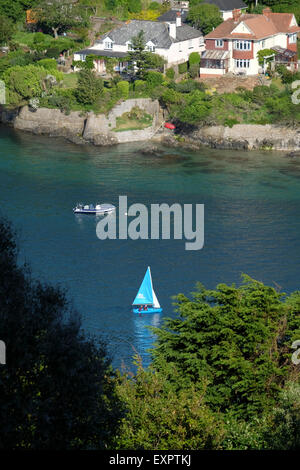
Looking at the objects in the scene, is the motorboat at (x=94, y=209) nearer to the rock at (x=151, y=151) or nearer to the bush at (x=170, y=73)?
the rock at (x=151, y=151)

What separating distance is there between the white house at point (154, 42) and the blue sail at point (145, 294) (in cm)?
4935

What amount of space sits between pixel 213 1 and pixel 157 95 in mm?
22436

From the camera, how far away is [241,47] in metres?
97.1

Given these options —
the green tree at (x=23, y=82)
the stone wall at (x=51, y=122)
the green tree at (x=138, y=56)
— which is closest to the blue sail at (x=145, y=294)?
the stone wall at (x=51, y=122)

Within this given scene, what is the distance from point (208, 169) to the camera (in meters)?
81.6

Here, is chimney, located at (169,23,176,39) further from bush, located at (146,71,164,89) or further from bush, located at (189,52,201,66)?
bush, located at (146,71,164,89)

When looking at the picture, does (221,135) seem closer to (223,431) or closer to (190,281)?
(190,281)

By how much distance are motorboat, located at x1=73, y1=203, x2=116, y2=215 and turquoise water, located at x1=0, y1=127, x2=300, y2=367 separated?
771 mm

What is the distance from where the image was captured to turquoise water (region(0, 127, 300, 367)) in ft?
182

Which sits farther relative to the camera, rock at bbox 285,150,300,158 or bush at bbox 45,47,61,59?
bush at bbox 45,47,61,59

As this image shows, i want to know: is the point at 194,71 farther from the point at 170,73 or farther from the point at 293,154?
the point at 293,154

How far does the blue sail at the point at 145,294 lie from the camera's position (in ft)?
173

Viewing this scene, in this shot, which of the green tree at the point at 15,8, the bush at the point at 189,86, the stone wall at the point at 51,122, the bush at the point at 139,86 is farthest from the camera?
the green tree at the point at 15,8

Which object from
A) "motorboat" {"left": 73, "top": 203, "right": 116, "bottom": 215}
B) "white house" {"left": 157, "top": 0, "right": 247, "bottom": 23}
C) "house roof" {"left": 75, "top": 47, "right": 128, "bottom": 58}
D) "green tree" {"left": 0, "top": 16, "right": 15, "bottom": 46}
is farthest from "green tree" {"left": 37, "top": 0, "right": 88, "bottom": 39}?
"motorboat" {"left": 73, "top": 203, "right": 116, "bottom": 215}
